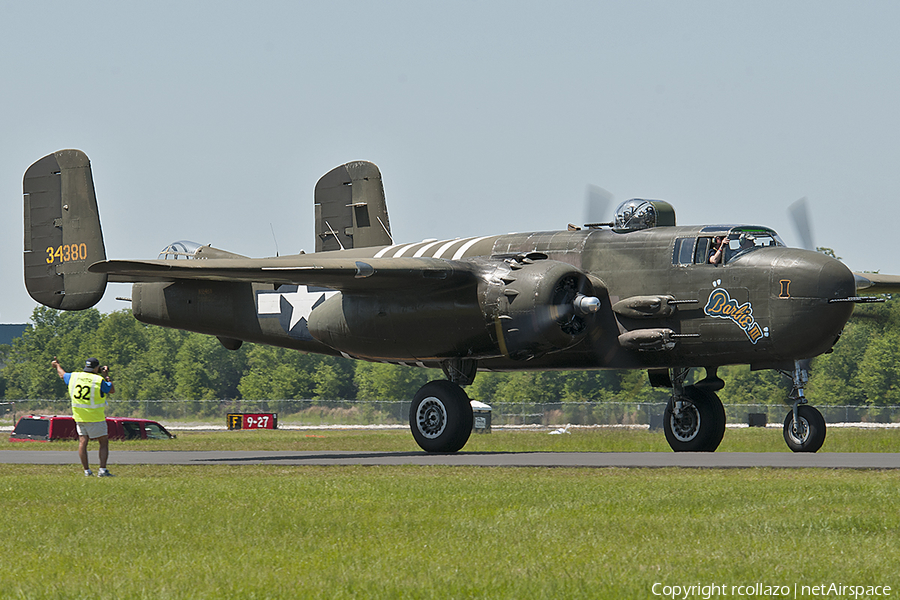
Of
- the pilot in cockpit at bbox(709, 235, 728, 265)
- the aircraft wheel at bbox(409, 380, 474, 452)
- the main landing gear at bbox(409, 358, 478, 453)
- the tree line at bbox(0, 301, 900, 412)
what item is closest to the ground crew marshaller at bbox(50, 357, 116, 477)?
the main landing gear at bbox(409, 358, 478, 453)

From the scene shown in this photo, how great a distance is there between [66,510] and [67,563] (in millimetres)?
3797

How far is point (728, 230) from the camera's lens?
960 inches

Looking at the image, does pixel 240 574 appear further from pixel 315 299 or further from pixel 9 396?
pixel 9 396

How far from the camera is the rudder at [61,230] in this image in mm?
30938

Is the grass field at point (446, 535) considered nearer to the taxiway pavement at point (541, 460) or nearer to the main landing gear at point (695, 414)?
the taxiway pavement at point (541, 460)

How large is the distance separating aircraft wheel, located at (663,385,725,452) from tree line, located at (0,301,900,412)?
70896mm

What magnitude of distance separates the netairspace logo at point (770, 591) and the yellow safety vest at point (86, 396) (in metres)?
13.2

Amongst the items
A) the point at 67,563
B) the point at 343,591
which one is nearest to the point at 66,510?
the point at 67,563

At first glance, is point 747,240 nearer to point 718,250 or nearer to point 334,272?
point 718,250

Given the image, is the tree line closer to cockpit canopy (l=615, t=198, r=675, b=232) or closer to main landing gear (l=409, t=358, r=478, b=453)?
cockpit canopy (l=615, t=198, r=675, b=232)

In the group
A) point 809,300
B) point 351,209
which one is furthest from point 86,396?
point 351,209

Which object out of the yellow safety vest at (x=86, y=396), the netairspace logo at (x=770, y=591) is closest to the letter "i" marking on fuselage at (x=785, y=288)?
the yellow safety vest at (x=86, y=396)

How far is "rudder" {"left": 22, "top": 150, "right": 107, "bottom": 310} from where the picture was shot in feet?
102

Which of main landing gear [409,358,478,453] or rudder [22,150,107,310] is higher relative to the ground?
rudder [22,150,107,310]
